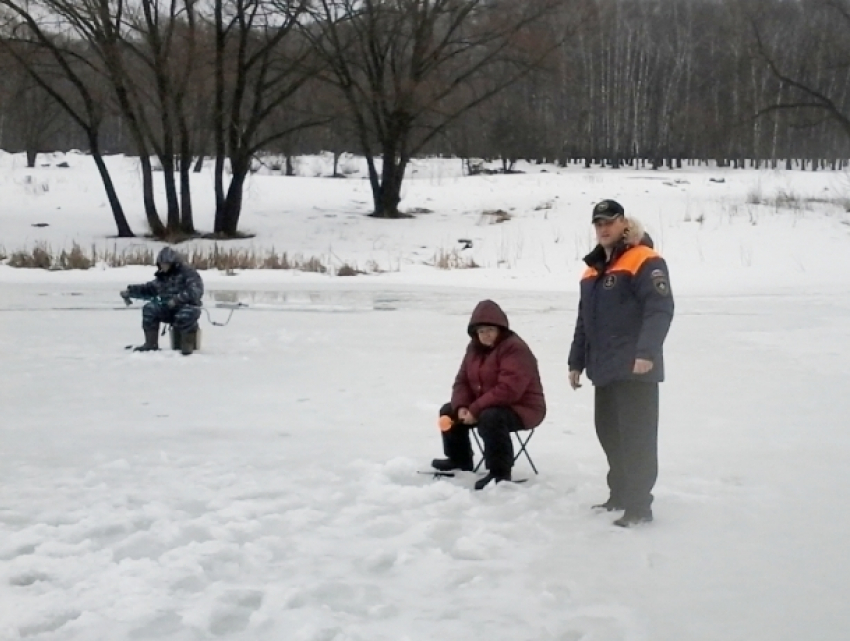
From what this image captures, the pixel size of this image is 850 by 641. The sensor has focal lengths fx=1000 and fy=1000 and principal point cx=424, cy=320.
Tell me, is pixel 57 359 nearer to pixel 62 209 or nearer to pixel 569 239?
pixel 569 239

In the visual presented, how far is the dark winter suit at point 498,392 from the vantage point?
19.2ft

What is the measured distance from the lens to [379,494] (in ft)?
18.6

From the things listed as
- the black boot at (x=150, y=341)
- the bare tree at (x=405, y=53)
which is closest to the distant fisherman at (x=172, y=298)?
the black boot at (x=150, y=341)

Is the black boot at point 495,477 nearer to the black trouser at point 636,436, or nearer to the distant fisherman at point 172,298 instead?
the black trouser at point 636,436

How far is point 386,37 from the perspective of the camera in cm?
3127

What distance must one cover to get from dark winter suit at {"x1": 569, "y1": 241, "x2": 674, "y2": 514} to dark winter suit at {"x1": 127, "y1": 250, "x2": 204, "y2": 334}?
6.07 metres

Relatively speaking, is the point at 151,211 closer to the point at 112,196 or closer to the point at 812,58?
the point at 112,196

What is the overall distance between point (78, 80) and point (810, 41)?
41.1 meters

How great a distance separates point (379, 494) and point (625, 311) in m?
1.74

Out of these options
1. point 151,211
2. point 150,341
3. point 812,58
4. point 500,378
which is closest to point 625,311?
point 500,378

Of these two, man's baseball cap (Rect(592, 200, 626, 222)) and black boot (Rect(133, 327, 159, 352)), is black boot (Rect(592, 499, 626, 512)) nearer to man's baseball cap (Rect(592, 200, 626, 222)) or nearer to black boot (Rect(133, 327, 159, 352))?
man's baseball cap (Rect(592, 200, 626, 222))

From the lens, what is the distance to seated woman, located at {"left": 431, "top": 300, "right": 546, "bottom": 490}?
5.86 m

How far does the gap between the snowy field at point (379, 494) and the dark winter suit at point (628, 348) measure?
0.31 m

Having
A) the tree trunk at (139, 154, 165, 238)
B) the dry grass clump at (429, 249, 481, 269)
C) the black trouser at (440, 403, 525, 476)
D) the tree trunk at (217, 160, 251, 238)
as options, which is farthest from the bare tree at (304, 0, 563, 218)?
the black trouser at (440, 403, 525, 476)
